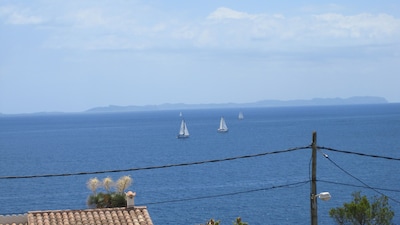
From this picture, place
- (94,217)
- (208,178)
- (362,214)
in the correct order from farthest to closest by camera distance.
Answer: (208,178), (362,214), (94,217)

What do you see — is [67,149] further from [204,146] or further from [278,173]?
[278,173]

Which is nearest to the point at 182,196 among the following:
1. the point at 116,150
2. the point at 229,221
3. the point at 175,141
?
the point at 229,221

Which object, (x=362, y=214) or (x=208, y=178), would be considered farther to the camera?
(x=208, y=178)

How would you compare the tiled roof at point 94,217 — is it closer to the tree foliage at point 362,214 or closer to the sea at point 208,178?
the sea at point 208,178

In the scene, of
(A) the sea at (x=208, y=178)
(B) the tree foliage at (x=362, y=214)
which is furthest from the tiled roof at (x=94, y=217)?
(B) the tree foliage at (x=362, y=214)

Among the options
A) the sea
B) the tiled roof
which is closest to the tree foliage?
the sea

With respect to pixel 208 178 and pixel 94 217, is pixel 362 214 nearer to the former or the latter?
pixel 94 217

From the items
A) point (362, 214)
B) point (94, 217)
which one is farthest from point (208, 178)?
point (94, 217)

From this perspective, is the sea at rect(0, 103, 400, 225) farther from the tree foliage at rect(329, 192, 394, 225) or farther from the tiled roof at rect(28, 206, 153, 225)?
the tiled roof at rect(28, 206, 153, 225)

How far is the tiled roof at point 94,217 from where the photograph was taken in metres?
20.7

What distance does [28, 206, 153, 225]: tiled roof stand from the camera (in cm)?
2066

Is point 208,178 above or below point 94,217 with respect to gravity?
below

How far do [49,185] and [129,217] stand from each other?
59482mm

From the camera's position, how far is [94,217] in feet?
68.9
